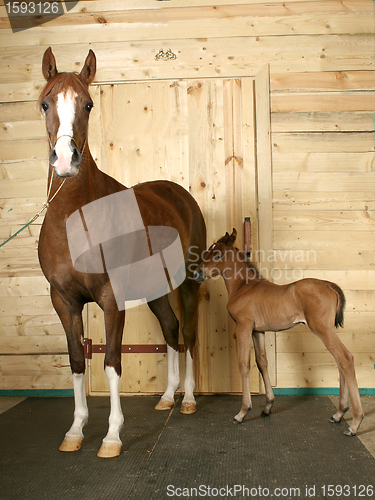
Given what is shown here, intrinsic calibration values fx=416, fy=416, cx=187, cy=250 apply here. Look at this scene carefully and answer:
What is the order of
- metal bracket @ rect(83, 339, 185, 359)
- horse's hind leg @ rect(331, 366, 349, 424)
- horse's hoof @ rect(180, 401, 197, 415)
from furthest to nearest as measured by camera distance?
metal bracket @ rect(83, 339, 185, 359) → horse's hoof @ rect(180, 401, 197, 415) → horse's hind leg @ rect(331, 366, 349, 424)

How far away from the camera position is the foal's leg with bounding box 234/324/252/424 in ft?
7.75

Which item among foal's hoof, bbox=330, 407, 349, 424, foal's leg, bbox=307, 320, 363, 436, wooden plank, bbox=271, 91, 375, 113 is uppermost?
wooden plank, bbox=271, 91, 375, 113

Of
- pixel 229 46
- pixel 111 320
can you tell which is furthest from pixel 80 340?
pixel 229 46

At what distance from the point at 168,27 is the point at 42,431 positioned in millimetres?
2918

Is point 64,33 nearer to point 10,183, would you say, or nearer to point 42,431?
point 10,183

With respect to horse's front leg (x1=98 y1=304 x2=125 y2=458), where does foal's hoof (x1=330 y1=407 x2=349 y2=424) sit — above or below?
below

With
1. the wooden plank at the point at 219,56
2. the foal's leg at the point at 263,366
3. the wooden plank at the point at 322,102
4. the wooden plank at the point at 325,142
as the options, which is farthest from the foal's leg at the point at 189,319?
the wooden plank at the point at 219,56

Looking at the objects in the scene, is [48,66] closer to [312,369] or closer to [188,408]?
[188,408]

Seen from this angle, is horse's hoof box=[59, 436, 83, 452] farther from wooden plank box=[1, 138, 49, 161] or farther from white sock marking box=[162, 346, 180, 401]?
wooden plank box=[1, 138, 49, 161]

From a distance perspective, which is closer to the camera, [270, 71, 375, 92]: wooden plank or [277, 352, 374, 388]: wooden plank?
[277, 352, 374, 388]: wooden plank

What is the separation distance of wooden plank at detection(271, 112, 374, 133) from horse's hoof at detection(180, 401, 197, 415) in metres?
2.03

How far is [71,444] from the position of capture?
2.05m

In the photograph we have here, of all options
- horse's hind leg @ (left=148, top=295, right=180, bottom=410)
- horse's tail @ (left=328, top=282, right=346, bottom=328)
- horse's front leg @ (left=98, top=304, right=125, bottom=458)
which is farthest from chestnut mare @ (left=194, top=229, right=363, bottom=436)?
horse's front leg @ (left=98, top=304, right=125, bottom=458)

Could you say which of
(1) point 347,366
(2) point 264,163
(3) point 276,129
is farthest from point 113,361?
(3) point 276,129
